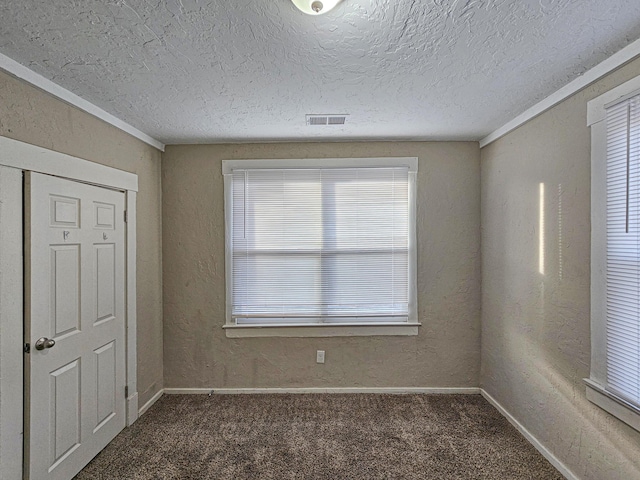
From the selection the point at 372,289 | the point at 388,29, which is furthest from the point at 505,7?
the point at 372,289

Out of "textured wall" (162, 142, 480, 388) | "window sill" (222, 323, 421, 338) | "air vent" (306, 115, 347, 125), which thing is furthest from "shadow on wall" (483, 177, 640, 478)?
"air vent" (306, 115, 347, 125)

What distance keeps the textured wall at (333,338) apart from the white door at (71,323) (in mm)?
695

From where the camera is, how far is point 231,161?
11.4 feet

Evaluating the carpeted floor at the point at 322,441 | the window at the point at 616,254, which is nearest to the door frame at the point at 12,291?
the carpeted floor at the point at 322,441

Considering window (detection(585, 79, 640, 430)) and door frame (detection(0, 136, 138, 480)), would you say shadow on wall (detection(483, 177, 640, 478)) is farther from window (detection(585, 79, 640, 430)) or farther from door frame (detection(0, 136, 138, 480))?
door frame (detection(0, 136, 138, 480))

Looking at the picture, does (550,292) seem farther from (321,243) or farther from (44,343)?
(44,343)

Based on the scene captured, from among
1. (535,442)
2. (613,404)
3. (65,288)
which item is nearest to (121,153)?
(65,288)

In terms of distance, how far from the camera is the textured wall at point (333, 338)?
3.48m

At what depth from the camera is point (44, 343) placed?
80.1 inches

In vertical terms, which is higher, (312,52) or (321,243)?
(312,52)

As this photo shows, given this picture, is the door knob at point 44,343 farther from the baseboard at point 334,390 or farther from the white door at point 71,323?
the baseboard at point 334,390

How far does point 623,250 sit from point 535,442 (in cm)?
156

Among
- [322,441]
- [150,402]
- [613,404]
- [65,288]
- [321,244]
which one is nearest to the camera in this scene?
[613,404]

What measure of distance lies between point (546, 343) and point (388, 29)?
2238 mm
